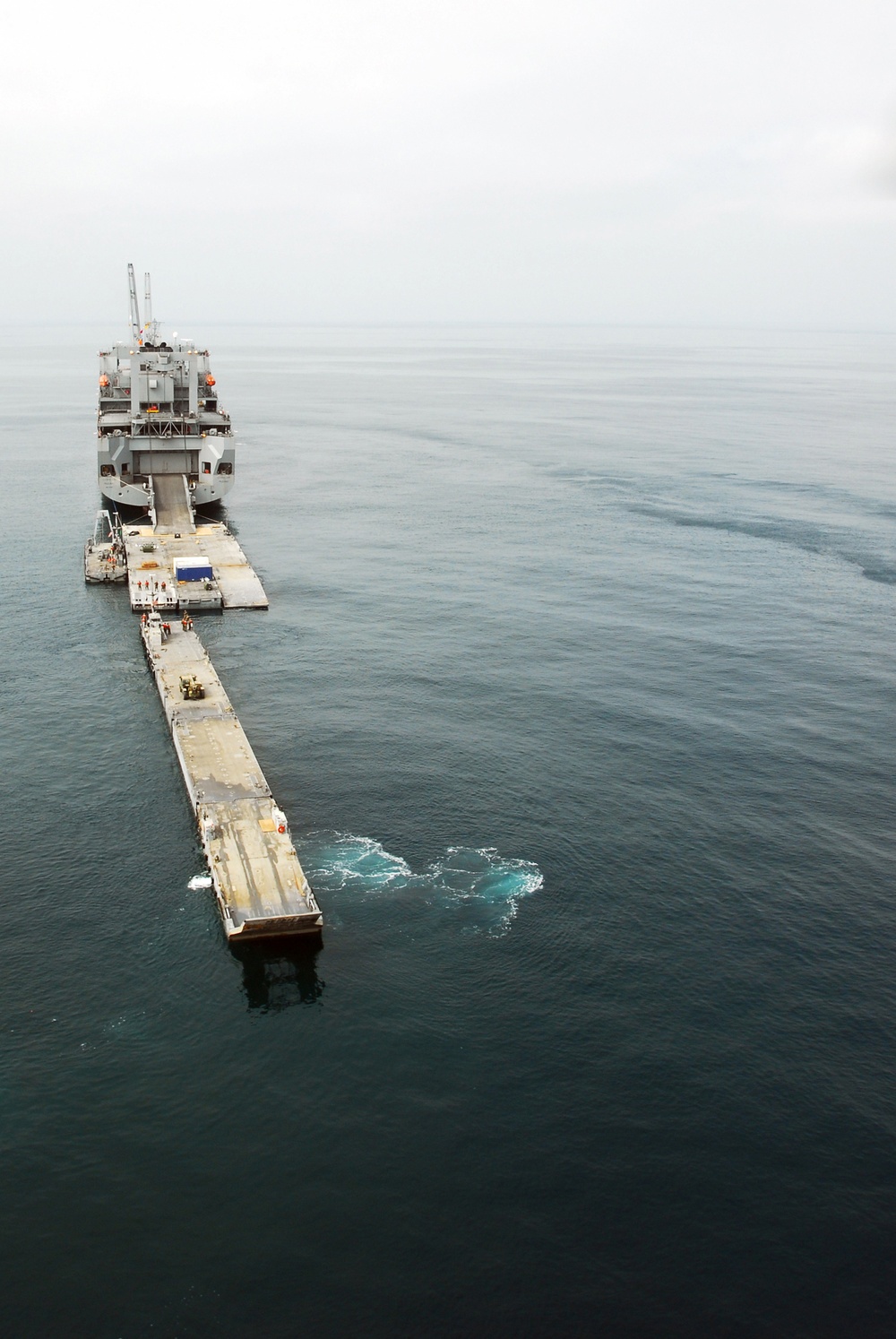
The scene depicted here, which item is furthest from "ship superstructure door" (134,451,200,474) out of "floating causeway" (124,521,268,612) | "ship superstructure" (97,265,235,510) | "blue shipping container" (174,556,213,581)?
"blue shipping container" (174,556,213,581)

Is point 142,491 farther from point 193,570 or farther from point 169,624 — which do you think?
point 169,624

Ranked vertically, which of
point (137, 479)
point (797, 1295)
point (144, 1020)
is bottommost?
point (797, 1295)

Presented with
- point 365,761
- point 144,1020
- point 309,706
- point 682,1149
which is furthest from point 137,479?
point 682,1149

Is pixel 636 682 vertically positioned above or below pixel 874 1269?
above

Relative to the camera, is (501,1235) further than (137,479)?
No

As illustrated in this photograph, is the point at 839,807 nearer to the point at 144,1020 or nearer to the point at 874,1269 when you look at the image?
the point at 874,1269

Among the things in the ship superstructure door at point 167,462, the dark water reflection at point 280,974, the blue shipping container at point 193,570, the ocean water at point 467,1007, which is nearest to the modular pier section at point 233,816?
the dark water reflection at point 280,974

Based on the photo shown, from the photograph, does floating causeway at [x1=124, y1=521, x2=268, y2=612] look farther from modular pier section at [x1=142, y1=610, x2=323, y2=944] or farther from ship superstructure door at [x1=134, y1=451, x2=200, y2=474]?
modular pier section at [x1=142, y1=610, x2=323, y2=944]
